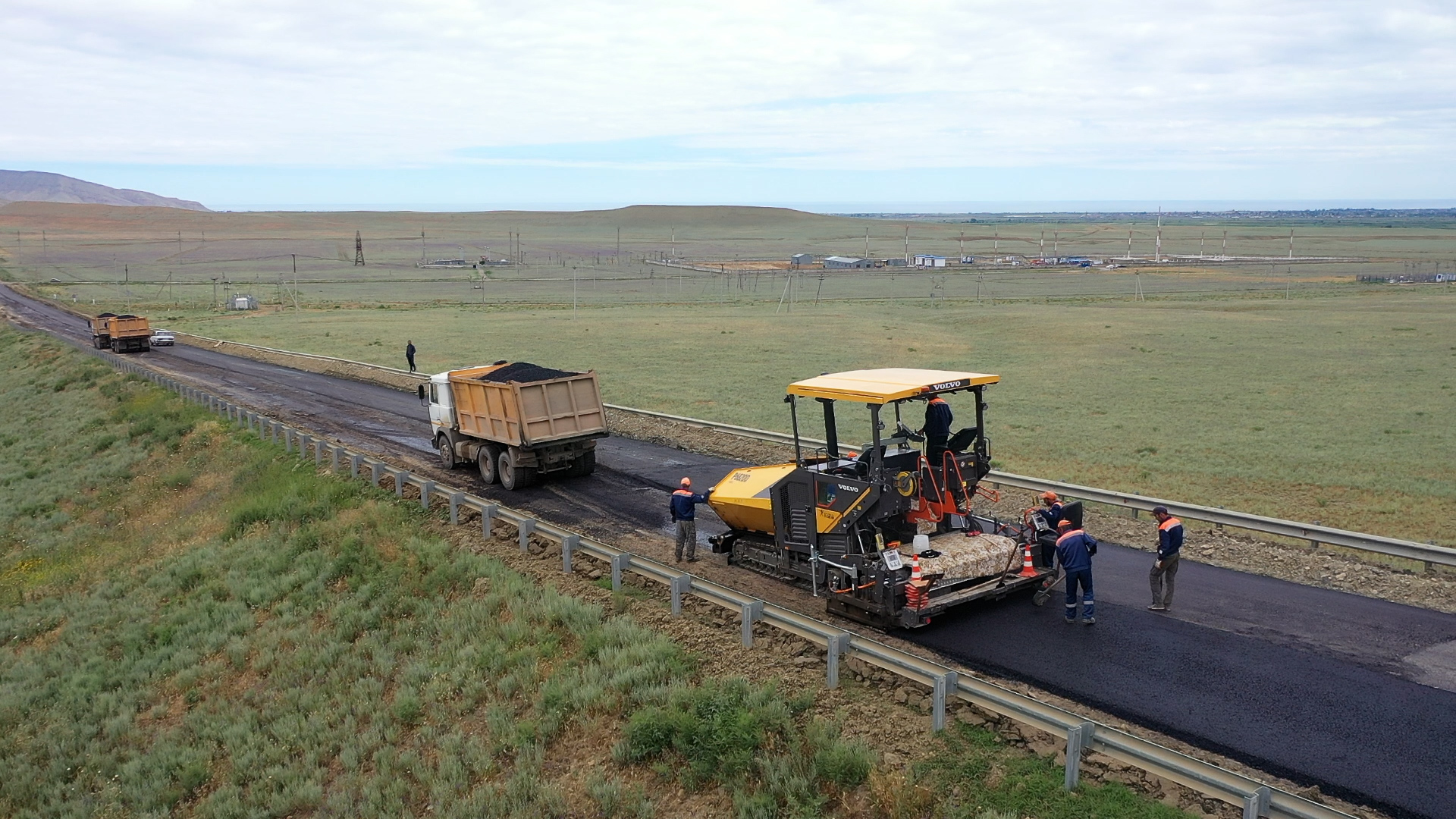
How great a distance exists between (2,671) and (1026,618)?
15726 mm

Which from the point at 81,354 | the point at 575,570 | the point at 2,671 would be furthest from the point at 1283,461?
the point at 81,354

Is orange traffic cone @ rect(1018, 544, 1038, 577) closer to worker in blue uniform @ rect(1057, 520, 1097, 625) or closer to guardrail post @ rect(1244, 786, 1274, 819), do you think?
worker in blue uniform @ rect(1057, 520, 1097, 625)

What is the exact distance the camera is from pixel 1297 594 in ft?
44.9

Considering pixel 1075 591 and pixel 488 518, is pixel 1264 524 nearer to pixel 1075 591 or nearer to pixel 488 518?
pixel 1075 591

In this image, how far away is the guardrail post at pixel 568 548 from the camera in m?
14.9

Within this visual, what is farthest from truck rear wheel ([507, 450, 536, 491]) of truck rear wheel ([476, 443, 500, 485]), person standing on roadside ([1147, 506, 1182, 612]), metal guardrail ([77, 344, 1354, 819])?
person standing on roadside ([1147, 506, 1182, 612])

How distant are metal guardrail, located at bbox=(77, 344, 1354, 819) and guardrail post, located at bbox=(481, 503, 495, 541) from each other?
12 millimetres

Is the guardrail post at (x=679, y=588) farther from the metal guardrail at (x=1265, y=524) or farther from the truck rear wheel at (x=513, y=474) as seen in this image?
the truck rear wheel at (x=513, y=474)

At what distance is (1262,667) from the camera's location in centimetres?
1124

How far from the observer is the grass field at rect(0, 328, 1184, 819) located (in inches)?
374

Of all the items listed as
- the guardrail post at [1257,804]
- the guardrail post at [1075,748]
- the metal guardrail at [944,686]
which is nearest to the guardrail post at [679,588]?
the metal guardrail at [944,686]

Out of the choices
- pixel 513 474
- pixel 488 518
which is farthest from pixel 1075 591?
pixel 513 474

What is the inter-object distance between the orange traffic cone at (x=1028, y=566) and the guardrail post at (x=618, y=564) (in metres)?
5.09

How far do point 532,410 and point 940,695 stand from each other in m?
12.8
